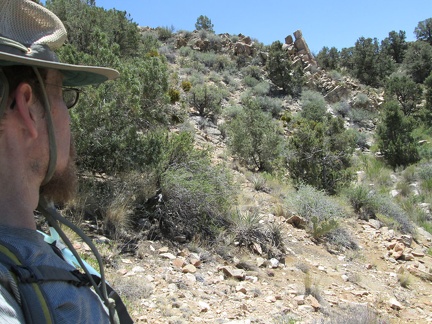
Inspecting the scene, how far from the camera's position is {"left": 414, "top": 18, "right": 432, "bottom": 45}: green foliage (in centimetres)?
4000

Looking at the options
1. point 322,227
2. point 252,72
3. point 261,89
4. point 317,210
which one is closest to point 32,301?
point 322,227

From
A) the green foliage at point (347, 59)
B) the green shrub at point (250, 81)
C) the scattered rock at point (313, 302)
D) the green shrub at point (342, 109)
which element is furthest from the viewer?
the green foliage at point (347, 59)

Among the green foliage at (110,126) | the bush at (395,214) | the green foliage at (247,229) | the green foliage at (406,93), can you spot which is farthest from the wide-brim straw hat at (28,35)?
the green foliage at (406,93)

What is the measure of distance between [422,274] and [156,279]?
4756mm

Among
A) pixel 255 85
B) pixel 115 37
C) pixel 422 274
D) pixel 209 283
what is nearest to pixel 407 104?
pixel 255 85

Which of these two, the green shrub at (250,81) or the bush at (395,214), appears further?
the green shrub at (250,81)

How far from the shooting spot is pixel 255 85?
2305cm

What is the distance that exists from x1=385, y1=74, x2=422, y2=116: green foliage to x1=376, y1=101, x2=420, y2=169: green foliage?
698cm

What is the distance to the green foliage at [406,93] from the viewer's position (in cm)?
2353

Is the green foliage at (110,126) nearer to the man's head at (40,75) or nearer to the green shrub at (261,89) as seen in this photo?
the man's head at (40,75)

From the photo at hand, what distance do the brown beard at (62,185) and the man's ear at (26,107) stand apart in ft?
0.74

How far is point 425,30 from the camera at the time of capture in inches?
1596

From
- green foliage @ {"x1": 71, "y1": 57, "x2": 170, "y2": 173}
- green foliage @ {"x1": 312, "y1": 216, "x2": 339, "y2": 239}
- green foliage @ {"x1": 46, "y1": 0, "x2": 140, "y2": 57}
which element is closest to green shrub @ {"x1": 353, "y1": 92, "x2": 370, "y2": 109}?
green foliage @ {"x1": 46, "y1": 0, "x2": 140, "y2": 57}

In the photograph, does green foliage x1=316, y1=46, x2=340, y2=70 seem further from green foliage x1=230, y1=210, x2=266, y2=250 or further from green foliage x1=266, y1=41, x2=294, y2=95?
green foliage x1=230, y1=210, x2=266, y2=250
